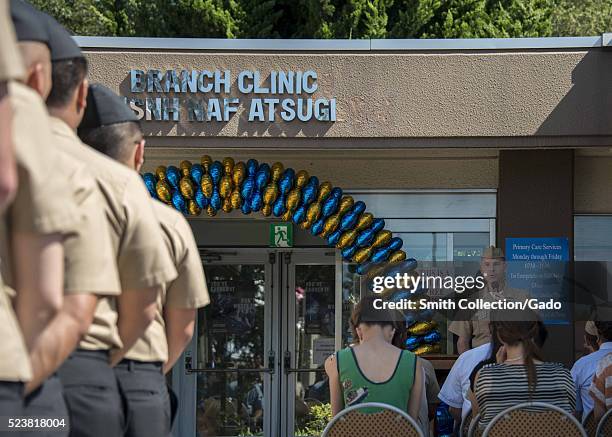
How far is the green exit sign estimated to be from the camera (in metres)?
10.4

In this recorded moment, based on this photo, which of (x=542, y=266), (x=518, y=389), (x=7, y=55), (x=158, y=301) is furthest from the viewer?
(x=542, y=266)

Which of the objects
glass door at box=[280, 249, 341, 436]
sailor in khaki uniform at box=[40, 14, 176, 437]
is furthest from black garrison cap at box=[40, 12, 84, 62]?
glass door at box=[280, 249, 341, 436]

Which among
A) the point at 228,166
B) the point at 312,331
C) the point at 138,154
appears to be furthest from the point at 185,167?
the point at 138,154

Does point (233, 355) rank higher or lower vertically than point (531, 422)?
lower

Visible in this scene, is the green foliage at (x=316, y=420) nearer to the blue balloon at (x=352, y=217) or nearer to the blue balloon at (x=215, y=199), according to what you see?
the blue balloon at (x=352, y=217)

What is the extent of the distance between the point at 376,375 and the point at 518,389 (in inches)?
29.9

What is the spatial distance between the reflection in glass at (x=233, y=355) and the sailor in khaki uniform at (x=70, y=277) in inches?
333

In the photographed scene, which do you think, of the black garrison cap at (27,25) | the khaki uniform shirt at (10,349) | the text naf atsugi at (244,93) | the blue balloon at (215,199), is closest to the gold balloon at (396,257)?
the text naf atsugi at (244,93)

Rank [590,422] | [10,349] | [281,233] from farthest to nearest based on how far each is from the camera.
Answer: [281,233]
[590,422]
[10,349]

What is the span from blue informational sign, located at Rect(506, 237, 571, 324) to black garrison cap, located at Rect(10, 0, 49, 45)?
7126 millimetres

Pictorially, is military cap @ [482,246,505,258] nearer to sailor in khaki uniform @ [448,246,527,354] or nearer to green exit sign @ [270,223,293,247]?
sailor in khaki uniform @ [448,246,527,354]

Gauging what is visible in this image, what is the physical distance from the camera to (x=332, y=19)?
17.9 m

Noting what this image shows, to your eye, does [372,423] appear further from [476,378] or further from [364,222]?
[364,222]

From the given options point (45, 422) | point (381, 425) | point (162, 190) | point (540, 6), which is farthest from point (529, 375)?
point (540, 6)
